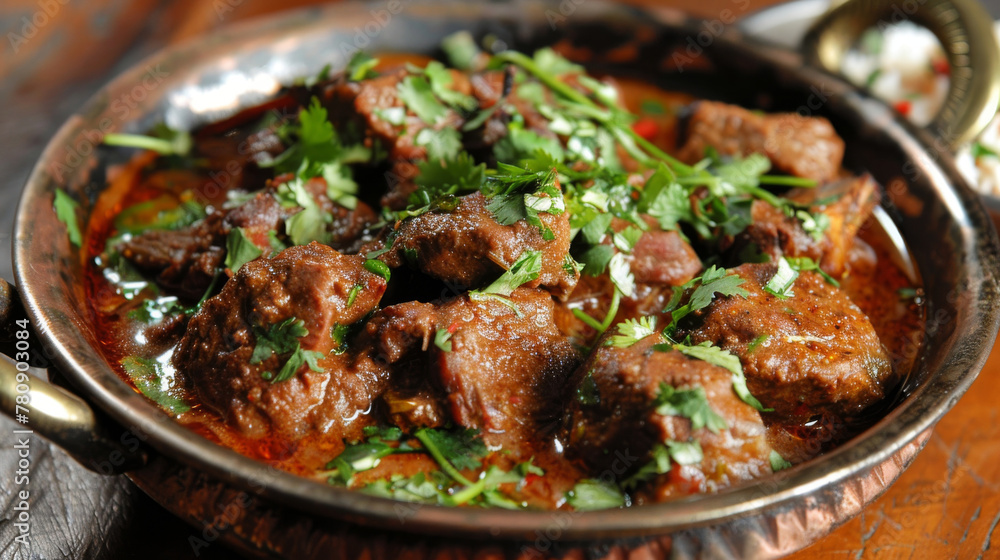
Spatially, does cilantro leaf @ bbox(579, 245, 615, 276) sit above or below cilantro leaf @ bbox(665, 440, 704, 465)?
above

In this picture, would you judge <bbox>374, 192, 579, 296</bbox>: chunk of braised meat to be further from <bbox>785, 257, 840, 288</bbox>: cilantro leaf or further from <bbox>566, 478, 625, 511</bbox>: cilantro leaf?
<bbox>785, 257, 840, 288</bbox>: cilantro leaf

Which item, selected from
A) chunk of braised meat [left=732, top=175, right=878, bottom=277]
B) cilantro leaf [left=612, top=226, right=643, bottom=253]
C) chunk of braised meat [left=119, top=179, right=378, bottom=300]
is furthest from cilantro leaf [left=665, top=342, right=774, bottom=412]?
chunk of braised meat [left=119, top=179, right=378, bottom=300]

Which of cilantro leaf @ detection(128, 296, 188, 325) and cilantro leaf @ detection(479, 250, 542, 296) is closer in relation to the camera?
cilantro leaf @ detection(479, 250, 542, 296)

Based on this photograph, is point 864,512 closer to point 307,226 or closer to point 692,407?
point 692,407

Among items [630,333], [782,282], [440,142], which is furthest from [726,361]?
[440,142]

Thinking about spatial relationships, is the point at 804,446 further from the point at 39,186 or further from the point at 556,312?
the point at 39,186

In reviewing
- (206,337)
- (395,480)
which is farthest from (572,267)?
(206,337)

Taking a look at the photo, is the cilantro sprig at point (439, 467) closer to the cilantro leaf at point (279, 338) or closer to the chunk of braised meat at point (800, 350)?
the cilantro leaf at point (279, 338)
